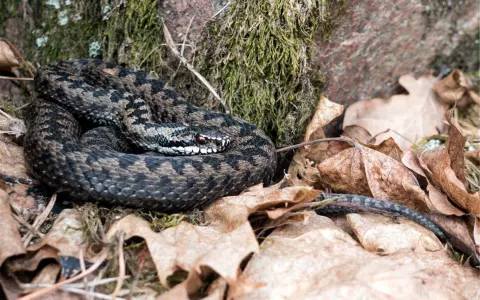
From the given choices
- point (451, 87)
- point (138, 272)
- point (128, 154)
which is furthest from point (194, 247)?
point (451, 87)

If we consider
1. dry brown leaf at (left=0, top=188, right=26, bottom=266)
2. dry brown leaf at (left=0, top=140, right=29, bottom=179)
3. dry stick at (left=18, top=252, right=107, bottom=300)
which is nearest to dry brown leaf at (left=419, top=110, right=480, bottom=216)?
dry stick at (left=18, top=252, right=107, bottom=300)

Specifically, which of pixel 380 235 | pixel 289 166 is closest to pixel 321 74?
pixel 289 166

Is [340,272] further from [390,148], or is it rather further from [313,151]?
[313,151]

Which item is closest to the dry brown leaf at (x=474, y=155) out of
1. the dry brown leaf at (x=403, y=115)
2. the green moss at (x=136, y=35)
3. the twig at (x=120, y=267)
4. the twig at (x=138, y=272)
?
the dry brown leaf at (x=403, y=115)

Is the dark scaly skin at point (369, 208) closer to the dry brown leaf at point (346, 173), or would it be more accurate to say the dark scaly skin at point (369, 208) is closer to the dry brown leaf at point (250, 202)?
the dry brown leaf at point (346, 173)

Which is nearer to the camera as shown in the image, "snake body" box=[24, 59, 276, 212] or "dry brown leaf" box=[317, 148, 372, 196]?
"snake body" box=[24, 59, 276, 212]

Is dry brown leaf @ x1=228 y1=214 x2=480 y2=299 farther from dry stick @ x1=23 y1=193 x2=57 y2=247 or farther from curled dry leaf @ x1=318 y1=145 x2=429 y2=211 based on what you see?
dry stick @ x1=23 y1=193 x2=57 y2=247

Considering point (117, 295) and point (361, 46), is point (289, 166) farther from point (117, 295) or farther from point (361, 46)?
point (117, 295)
